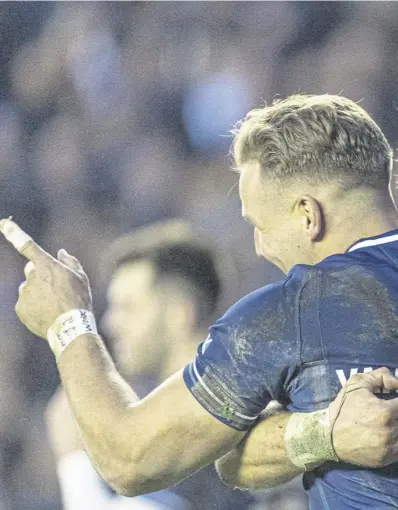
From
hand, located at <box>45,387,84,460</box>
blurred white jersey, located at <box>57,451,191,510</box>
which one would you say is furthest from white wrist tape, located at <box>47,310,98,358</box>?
hand, located at <box>45,387,84,460</box>

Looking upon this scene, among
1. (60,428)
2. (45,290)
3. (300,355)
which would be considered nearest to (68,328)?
(45,290)

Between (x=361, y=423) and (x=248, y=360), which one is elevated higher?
(x=248, y=360)

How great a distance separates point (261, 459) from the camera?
151 cm

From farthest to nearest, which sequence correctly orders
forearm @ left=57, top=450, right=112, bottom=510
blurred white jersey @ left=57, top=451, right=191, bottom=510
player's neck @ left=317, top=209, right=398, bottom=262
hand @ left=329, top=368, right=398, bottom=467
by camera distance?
forearm @ left=57, top=450, right=112, bottom=510
blurred white jersey @ left=57, top=451, right=191, bottom=510
player's neck @ left=317, top=209, right=398, bottom=262
hand @ left=329, top=368, right=398, bottom=467

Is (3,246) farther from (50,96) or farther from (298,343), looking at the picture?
(298,343)

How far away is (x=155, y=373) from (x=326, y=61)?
1.51 m

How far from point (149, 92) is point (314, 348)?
2332 millimetres

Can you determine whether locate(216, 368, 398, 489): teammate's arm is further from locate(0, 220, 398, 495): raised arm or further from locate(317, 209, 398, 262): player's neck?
locate(317, 209, 398, 262): player's neck

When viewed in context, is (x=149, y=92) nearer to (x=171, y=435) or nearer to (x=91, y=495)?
(x=91, y=495)

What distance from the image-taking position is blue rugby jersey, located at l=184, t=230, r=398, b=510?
138cm

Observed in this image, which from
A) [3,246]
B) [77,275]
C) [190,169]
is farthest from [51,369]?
[77,275]

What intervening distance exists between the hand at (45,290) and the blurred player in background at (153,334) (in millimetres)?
1141

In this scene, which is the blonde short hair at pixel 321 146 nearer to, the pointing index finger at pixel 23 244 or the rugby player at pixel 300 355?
the rugby player at pixel 300 355

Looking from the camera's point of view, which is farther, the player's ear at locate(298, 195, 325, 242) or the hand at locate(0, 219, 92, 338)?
the hand at locate(0, 219, 92, 338)
